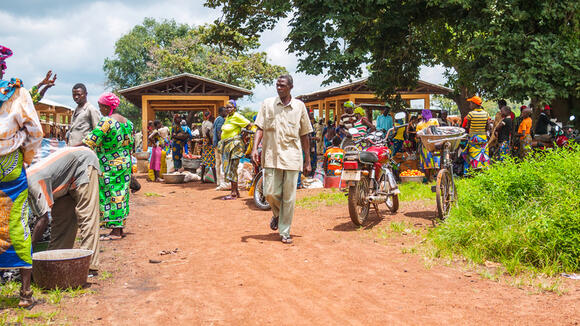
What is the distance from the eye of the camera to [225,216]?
330 inches

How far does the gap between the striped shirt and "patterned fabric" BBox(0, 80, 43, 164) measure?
28.4ft

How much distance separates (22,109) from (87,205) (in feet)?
4.08

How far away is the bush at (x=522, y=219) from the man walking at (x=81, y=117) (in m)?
4.58

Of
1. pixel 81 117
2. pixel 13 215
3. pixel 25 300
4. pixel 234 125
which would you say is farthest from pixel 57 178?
pixel 234 125

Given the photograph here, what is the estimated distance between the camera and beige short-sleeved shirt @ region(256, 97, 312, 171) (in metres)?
5.98

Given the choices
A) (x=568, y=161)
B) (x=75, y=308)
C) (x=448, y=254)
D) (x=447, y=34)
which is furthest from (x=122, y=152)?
(x=447, y=34)

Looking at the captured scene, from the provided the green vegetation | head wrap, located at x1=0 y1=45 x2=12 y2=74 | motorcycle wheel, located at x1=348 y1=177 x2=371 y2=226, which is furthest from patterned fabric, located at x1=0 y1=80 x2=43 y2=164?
the green vegetation

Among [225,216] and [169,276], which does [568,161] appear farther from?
[225,216]

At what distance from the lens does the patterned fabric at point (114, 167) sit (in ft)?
18.4

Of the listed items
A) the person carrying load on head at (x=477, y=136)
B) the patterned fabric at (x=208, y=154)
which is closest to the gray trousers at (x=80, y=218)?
the person carrying load on head at (x=477, y=136)

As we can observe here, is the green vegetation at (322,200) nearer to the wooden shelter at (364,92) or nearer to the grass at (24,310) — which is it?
the grass at (24,310)

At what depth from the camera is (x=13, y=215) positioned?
3543 mm

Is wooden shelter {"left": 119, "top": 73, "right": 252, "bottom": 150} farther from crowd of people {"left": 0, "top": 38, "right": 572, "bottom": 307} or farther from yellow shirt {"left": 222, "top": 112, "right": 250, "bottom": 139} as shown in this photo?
yellow shirt {"left": 222, "top": 112, "right": 250, "bottom": 139}

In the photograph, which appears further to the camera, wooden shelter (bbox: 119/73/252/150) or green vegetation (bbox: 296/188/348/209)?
wooden shelter (bbox: 119/73/252/150)
